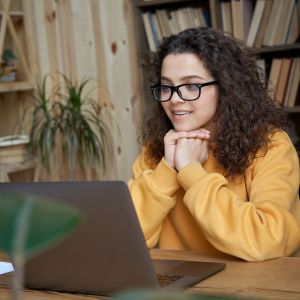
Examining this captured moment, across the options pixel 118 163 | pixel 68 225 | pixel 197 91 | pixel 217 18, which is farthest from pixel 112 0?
pixel 68 225

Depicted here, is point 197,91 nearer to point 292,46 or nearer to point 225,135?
point 225,135

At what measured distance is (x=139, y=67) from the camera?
154 inches

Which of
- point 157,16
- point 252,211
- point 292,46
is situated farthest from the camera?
point 157,16

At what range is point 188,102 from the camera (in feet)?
6.34

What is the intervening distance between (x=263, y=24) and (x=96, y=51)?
3.17ft

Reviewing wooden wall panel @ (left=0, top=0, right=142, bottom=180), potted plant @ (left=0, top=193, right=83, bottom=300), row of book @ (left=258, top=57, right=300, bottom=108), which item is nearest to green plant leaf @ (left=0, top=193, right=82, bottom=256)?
potted plant @ (left=0, top=193, right=83, bottom=300)

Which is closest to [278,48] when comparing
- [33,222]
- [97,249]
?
[97,249]

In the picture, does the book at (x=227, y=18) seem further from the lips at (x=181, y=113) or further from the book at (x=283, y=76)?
the lips at (x=181, y=113)

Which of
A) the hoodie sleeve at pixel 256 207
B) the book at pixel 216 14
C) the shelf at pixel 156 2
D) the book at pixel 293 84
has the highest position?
the shelf at pixel 156 2

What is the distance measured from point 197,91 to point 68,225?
171 centimetres

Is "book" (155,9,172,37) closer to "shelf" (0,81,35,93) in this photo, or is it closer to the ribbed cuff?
"shelf" (0,81,35,93)

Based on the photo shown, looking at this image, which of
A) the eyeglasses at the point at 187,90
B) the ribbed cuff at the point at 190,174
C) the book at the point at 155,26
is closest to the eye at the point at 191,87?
the eyeglasses at the point at 187,90

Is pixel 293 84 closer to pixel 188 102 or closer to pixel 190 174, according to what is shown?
pixel 188 102

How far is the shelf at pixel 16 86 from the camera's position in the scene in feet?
12.0
